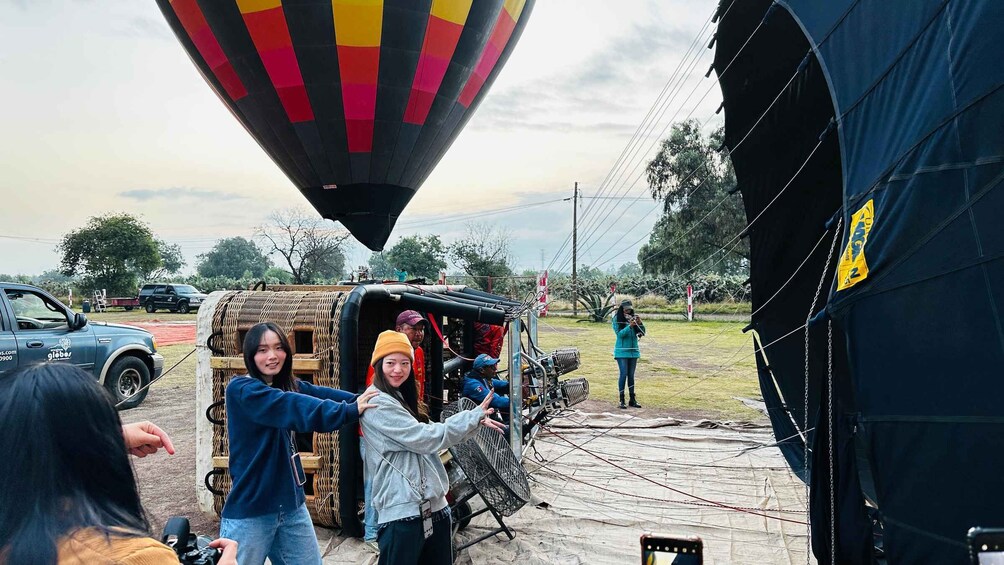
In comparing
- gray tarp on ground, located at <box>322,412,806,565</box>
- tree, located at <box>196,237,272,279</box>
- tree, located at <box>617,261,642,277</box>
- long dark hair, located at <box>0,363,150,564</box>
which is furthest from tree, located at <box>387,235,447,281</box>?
tree, located at <box>196,237,272,279</box>

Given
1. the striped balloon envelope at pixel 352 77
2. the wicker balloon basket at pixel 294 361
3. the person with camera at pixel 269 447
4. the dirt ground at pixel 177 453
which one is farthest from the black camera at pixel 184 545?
the striped balloon envelope at pixel 352 77

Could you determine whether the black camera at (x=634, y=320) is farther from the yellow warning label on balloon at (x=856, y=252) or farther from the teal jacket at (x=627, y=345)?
the yellow warning label on balloon at (x=856, y=252)

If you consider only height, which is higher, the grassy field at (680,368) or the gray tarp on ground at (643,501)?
the grassy field at (680,368)

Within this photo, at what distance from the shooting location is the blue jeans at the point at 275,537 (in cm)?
280

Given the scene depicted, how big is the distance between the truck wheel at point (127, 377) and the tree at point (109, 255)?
3349 centimetres

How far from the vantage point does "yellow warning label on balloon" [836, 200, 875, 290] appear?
120 inches

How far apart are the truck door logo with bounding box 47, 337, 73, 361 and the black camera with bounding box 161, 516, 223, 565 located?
841 cm

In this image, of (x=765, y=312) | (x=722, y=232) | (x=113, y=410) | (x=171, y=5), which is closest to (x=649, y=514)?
(x=765, y=312)

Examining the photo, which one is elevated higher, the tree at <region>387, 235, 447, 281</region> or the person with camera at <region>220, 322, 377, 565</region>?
the tree at <region>387, 235, 447, 281</region>

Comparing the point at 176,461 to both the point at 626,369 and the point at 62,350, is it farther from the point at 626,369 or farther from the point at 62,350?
the point at 626,369

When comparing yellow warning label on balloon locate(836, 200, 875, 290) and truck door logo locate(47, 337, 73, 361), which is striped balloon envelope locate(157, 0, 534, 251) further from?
yellow warning label on balloon locate(836, 200, 875, 290)

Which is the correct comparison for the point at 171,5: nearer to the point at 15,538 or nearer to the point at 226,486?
the point at 226,486

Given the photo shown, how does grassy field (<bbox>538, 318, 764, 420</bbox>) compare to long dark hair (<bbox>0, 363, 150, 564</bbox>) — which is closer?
long dark hair (<bbox>0, 363, 150, 564</bbox>)

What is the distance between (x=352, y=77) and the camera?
11.0 meters
